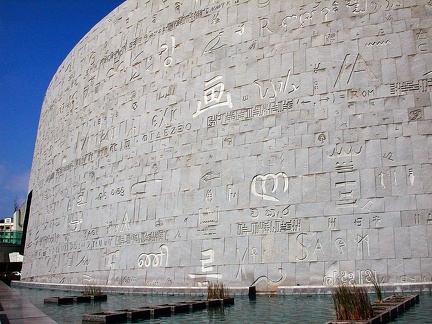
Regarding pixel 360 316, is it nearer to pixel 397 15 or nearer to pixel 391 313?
pixel 391 313

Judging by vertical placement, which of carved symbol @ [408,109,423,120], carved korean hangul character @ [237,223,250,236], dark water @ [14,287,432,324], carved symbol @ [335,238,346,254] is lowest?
dark water @ [14,287,432,324]

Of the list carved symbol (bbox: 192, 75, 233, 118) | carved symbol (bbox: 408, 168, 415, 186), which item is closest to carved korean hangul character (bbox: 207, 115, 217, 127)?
carved symbol (bbox: 192, 75, 233, 118)

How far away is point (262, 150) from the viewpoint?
823cm

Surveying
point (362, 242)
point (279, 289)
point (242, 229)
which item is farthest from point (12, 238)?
point (362, 242)

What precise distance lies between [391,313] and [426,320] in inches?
11.4

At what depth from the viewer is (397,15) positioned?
7789 mm

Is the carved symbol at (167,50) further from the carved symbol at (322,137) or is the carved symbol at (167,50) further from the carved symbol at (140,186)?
the carved symbol at (322,137)

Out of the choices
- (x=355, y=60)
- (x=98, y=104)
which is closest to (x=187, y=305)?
(x=355, y=60)

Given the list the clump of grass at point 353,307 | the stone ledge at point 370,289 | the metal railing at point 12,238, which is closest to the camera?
the clump of grass at point 353,307

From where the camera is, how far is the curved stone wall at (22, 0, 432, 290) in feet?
23.6

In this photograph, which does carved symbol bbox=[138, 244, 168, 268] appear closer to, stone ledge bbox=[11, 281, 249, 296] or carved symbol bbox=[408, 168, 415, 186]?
stone ledge bbox=[11, 281, 249, 296]

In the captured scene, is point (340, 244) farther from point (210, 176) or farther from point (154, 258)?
point (154, 258)

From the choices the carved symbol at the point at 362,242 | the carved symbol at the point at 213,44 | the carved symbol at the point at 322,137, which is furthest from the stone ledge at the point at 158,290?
the carved symbol at the point at 213,44

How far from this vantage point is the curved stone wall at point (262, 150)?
7188 millimetres
